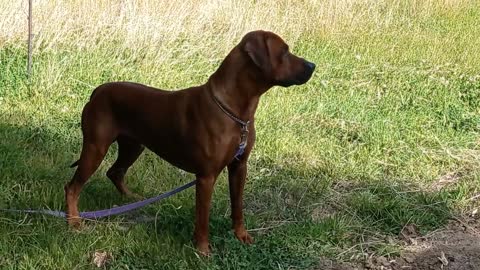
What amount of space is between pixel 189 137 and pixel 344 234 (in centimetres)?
121

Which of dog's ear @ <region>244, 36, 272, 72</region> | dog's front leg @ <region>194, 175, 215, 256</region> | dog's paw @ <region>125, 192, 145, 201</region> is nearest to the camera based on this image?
dog's ear @ <region>244, 36, 272, 72</region>

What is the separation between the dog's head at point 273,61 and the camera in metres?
3.29

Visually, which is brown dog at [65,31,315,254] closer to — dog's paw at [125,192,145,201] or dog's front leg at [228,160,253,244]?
dog's front leg at [228,160,253,244]

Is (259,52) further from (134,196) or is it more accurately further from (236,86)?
A: (134,196)

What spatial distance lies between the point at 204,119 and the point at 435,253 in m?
1.64

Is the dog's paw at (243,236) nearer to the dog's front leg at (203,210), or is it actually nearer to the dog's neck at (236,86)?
the dog's front leg at (203,210)

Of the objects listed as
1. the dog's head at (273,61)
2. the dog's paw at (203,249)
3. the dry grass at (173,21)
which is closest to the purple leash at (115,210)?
the dog's paw at (203,249)

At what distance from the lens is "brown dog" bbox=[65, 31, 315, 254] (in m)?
3.35

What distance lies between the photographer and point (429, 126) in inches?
235

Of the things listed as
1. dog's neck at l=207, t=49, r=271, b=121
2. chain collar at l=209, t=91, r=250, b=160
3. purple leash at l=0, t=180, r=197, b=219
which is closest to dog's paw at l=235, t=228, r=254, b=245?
purple leash at l=0, t=180, r=197, b=219

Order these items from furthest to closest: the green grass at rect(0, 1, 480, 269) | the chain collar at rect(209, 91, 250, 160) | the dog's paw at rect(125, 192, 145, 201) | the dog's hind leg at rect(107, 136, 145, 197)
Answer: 1. the dog's paw at rect(125, 192, 145, 201)
2. the dog's hind leg at rect(107, 136, 145, 197)
3. the green grass at rect(0, 1, 480, 269)
4. the chain collar at rect(209, 91, 250, 160)

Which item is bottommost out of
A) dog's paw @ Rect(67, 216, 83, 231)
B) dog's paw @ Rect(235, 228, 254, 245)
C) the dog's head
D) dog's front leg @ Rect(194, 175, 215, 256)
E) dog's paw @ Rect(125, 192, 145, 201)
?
dog's paw @ Rect(125, 192, 145, 201)

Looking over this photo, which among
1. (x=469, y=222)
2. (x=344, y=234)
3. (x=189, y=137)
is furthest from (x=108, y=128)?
(x=469, y=222)

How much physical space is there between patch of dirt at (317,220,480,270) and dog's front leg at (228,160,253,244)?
1.56 ft
